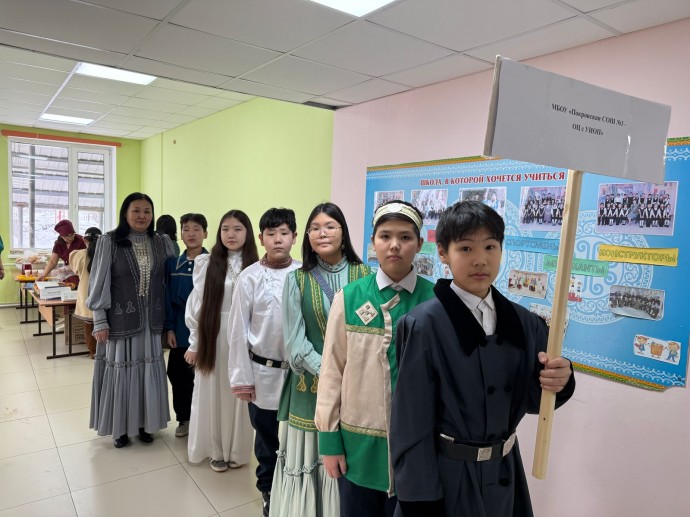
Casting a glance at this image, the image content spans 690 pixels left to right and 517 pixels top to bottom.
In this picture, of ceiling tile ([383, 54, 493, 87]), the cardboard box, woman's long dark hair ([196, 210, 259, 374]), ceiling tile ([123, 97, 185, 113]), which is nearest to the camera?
ceiling tile ([383, 54, 493, 87])

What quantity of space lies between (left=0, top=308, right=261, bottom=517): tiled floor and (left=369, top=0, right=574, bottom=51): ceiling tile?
248cm

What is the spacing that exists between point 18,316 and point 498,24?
7.43 m

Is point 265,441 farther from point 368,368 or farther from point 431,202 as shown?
point 431,202

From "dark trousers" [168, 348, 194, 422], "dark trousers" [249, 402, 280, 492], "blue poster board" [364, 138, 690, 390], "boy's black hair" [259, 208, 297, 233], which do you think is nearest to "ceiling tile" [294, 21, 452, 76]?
"blue poster board" [364, 138, 690, 390]

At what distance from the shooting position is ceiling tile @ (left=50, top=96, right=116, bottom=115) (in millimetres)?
5316

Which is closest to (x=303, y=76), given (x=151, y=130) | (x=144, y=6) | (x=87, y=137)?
(x=144, y=6)

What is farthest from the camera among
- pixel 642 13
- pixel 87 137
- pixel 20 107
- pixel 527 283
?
pixel 87 137

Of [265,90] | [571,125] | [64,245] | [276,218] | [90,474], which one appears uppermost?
[265,90]

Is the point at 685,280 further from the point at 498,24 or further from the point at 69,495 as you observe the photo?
the point at 69,495

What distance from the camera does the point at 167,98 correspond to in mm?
4992

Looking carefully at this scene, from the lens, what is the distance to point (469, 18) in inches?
78.7

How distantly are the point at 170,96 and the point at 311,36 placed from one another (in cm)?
311

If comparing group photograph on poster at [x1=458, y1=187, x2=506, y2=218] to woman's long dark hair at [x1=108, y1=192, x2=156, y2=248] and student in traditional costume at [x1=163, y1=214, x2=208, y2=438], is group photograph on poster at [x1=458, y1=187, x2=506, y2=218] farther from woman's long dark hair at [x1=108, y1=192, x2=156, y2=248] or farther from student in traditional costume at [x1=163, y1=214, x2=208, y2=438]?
woman's long dark hair at [x1=108, y1=192, x2=156, y2=248]

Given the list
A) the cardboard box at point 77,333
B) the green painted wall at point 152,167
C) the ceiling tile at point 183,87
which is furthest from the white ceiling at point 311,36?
the green painted wall at point 152,167
